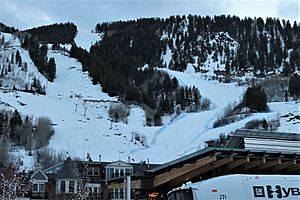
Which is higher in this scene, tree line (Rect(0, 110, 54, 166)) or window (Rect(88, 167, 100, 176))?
tree line (Rect(0, 110, 54, 166))

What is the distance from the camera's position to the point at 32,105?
81688 millimetres

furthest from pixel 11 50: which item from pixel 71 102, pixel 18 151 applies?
pixel 18 151

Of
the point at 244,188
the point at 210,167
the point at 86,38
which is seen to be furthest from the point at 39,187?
the point at 86,38

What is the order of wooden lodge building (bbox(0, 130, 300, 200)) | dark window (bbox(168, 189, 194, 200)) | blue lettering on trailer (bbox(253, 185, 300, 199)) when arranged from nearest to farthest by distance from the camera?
1. blue lettering on trailer (bbox(253, 185, 300, 199))
2. dark window (bbox(168, 189, 194, 200))
3. wooden lodge building (bbox(0, 130, 300, 200))

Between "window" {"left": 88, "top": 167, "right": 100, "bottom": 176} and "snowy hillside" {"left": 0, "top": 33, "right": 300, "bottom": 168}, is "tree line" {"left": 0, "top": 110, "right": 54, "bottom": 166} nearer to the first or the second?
"snowy hillside" {"left": 0, "top": 33, "right": 300, "bottom": 168}

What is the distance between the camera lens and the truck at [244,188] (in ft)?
41.7

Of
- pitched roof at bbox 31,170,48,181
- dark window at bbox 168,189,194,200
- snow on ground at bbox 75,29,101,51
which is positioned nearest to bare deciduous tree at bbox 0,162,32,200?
dark window at bbox 168,189,194,200

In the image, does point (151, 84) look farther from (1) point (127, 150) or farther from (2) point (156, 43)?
(1) point (127, 150)

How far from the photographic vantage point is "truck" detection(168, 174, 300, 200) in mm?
12703

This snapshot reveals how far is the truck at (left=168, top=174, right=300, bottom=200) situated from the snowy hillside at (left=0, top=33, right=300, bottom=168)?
1314 inches

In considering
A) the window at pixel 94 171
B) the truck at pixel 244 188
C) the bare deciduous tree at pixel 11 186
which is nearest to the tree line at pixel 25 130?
the window at pixel 94 171

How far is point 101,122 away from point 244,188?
2561 inches

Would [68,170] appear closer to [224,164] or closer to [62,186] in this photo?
[62,186]

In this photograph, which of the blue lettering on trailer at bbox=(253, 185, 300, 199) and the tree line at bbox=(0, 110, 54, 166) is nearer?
the blue lettering on trailer at bbox=(253, 185, 300, 199)
